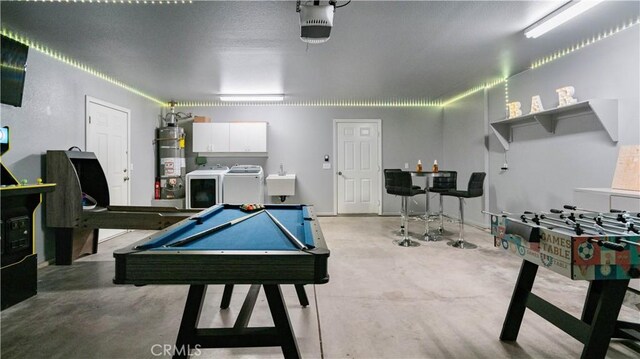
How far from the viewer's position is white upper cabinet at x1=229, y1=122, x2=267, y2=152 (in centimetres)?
616

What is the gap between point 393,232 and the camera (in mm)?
5047

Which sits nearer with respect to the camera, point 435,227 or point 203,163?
Answer: point 435,227

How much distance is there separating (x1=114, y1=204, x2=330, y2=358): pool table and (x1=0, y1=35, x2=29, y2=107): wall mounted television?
2.68 meters

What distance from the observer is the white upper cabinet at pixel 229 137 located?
611 centimetres

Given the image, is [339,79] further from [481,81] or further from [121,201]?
[121,201]

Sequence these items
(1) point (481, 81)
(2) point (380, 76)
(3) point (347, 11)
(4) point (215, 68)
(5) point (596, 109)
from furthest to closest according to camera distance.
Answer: (1) point (481, 81)
(2) point (380, 76)
(4) point (215, 68)
(5) point (596, 109)
(3) point (347, 11)

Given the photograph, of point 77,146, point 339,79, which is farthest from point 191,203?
point 339,79

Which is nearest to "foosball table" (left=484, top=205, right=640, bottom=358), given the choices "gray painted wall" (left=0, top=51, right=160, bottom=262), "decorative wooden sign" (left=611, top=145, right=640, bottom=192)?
"decorative wooden sign" (left=611, top=145, right=640, bottom=192)

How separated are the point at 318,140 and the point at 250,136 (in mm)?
1485

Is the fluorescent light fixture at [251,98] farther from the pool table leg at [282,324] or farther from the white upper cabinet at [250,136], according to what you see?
the pool table leg at [282,324]

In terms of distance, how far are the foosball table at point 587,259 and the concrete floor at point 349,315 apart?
1.03ft

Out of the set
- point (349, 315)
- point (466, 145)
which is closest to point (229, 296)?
point (349, 315)

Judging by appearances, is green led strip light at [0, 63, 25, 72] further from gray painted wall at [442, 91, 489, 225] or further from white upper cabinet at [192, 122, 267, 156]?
gray painted wall at [442, 91, 489, 225]

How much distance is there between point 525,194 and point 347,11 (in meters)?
3.73
